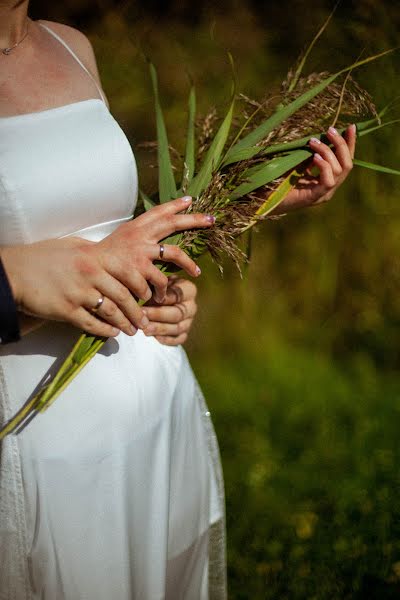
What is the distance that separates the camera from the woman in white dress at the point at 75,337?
4.25 ft

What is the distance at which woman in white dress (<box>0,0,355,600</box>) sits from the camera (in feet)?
4.25

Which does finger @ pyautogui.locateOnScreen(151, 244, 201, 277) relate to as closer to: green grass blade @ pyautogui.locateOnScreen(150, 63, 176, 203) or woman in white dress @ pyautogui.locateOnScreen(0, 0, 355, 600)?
woman in white dress @ pyautogui.locateOnScreen(0, 0, 355, 600)

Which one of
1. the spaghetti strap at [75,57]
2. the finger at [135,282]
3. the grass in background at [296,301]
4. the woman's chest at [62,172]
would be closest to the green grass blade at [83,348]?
the finger at [135,282]

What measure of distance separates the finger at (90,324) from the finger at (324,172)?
645mm

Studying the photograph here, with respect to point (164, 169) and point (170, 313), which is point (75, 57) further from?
point (170, 313)

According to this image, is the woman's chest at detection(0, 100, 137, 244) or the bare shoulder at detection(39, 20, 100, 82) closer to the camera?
the woman's chest at detection(0, 100, 137, 244)

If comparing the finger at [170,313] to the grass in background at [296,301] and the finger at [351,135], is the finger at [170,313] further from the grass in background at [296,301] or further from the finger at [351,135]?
the grass in background at [296,301]

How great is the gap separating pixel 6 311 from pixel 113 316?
0.22 metres

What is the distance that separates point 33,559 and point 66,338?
1.59 ft

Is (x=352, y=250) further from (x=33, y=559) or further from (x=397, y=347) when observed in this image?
(x=33, y=559)

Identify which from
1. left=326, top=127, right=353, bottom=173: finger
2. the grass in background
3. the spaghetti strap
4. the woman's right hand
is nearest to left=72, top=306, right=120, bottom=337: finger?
the woman's right hand

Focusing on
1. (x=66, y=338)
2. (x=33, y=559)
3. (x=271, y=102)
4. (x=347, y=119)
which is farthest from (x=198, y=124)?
(x=347, y=119)

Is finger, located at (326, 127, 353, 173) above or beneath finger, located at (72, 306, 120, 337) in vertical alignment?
above

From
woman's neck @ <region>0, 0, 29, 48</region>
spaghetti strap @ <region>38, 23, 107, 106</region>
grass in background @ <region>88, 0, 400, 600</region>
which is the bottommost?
grass in background @ <region>88, 0, 400, 600</region>
